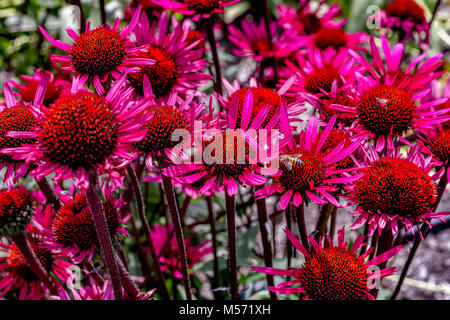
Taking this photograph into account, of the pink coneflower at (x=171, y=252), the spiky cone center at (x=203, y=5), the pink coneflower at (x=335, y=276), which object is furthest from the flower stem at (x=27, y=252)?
the spiky cone center at (x=203, y=5)

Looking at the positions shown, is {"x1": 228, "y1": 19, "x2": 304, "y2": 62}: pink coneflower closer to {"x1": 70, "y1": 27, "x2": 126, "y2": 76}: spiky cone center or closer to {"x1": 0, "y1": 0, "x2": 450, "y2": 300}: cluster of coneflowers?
{"x1": 0, "y1": 0, "x2": 450, "y2": 300}: cluster of coneflowers

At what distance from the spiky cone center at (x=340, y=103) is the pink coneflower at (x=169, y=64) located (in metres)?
0.25

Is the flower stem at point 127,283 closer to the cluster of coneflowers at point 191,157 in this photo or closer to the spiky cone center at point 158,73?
the cluster of coneflowers at point 191,157

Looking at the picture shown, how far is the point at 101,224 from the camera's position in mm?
564

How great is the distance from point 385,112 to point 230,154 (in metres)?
0.31

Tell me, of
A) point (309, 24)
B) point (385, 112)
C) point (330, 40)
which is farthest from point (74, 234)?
point (309, 24)

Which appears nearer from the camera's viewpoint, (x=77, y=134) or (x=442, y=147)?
(x=77, y=134)

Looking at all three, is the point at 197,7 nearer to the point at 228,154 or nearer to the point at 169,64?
the point at 169,64

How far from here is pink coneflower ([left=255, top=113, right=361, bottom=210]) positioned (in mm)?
615

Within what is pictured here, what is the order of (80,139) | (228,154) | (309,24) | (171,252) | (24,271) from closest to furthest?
(80,139)
(228,154)
(24,271)
(171,252)
(309,24)

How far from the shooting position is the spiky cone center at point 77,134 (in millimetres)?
513

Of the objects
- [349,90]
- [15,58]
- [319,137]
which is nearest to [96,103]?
[319,137]
